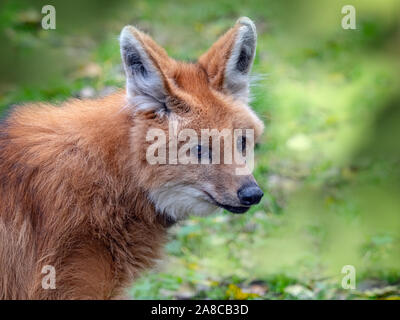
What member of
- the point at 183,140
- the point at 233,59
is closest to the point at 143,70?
the point at 183,140

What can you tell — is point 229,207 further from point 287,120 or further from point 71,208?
point 287,120

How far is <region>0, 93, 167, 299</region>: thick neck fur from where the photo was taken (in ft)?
11.3

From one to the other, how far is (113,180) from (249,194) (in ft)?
2.44

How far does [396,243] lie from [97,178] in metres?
3.01

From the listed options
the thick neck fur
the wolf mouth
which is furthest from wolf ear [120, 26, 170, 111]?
the wolf mouth

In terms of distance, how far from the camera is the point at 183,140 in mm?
3547

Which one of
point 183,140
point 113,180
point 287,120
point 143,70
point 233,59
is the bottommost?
point 113,180

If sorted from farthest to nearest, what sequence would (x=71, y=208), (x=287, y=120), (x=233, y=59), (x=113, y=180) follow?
(x=287, y=120) < (x=233, y=59) < (x=113, y=180) < (x=71, y=208)

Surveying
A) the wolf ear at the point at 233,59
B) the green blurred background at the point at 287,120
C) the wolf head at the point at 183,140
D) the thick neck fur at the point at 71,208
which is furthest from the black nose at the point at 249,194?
the green blurred background at the point at 287,120

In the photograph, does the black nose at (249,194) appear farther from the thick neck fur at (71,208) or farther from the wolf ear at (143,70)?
the wolf ear at (143,70)

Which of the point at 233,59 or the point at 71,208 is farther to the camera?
the point at 233,59

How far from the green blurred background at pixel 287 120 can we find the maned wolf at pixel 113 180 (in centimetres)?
48

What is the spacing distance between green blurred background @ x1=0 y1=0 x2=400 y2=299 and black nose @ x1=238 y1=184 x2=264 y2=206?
30.4 inches
